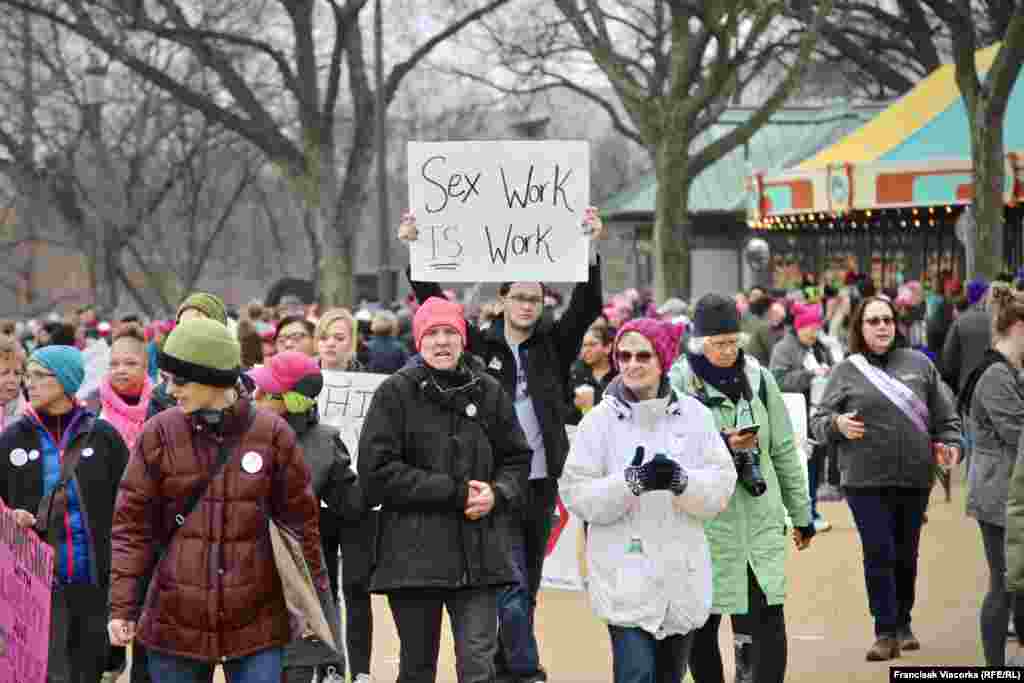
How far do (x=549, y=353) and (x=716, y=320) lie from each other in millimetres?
1147

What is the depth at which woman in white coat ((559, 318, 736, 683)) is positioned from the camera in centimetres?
612

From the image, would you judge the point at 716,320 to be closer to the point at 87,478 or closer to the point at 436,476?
the point at 436,476

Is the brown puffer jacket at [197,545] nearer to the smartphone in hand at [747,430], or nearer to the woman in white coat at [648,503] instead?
the woman in white coat at [648,503]

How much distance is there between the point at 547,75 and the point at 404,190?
34.5m

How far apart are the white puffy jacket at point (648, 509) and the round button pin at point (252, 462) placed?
126 centimetres

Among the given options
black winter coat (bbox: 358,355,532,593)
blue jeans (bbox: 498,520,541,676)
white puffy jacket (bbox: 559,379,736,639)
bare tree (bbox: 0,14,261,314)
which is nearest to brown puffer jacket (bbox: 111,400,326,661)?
black winter coat (bbox: 358,355,532,593)

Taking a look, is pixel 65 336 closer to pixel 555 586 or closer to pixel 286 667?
pixel 555 586

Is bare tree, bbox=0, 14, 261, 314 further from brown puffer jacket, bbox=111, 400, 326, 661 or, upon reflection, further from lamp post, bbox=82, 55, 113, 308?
brown puffer jacket, bbox=111, 400, 326, 661

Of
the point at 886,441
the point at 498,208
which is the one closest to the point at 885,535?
the point at 886,441

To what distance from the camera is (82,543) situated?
6848 mm

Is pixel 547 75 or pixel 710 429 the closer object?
pixel 710 429

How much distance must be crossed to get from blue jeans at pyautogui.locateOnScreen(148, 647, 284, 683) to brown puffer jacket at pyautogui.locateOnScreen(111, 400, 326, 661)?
6 centimetres

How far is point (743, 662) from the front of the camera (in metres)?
7.54

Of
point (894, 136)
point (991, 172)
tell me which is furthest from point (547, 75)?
point (991, 172)
